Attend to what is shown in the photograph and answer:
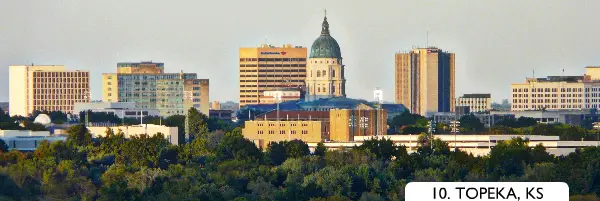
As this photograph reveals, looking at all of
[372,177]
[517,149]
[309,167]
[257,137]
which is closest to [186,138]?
[257,137]

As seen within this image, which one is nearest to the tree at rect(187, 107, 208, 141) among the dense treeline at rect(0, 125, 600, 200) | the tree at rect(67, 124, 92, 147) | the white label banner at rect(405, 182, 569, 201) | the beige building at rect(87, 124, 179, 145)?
the beige building at rect(87, 124, 179, 145)

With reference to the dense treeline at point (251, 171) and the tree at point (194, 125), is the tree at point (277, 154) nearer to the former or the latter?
the dense treeline at point (251, 171)

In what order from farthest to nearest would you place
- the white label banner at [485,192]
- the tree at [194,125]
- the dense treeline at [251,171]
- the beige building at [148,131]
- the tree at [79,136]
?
the tree at [194,125] → the beige building at [148,131] → the tree at [79,136] → the dense treeline at [251,171] → the white label banner at [485,192]

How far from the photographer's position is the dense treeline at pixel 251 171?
7931 centimetres

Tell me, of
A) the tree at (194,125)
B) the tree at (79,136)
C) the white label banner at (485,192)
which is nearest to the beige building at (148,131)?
the tree at (194,125)

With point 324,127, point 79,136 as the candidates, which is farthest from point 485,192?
point 324,127

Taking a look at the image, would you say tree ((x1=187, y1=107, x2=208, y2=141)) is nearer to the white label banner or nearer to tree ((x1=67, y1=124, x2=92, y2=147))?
tree ((x1=67, y1=124, x2=92, y2=147))

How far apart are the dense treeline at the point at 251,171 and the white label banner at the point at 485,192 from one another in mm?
65727

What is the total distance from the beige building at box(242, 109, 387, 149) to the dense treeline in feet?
138

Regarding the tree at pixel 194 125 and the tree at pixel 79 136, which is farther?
the tree at pixel 194 125

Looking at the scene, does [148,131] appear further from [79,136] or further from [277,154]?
[277,154]

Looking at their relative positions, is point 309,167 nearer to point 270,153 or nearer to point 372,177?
point 372,177

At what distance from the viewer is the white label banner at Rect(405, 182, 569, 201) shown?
6.12 meters

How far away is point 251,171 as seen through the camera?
93750 millimetres
